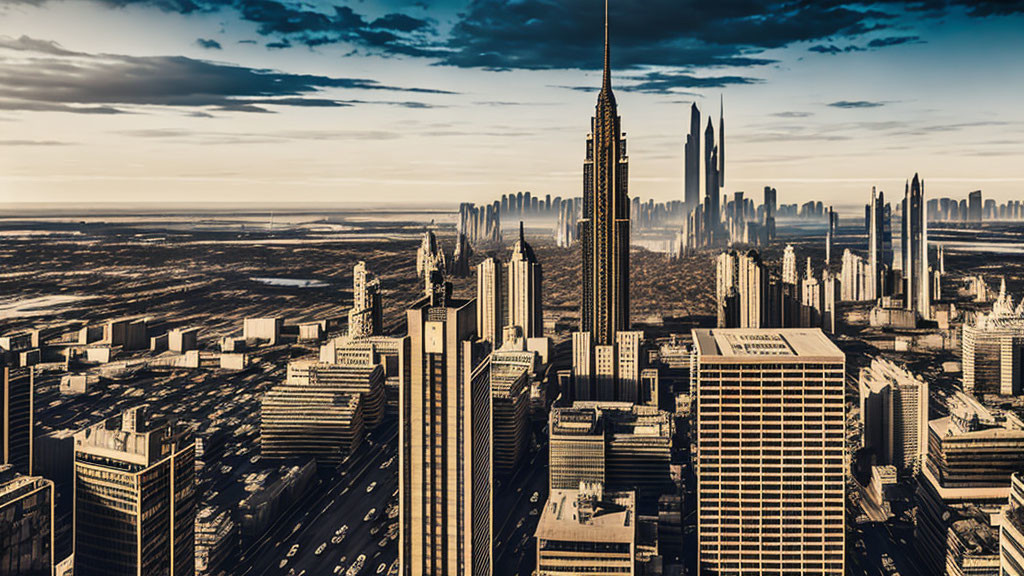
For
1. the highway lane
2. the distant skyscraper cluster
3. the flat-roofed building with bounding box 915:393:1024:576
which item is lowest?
the highway lane

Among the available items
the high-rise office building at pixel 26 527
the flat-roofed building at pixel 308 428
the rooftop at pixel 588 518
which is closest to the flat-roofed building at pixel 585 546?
the rooftop at pixel 588 518

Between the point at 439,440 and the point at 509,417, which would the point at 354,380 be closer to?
the point at 509,417

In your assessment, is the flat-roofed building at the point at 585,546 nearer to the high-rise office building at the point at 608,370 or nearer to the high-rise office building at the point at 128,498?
the high-rise office building at the point at 128,498

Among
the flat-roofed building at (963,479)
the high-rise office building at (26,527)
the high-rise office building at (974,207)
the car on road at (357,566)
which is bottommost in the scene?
the car on road at (357,566)

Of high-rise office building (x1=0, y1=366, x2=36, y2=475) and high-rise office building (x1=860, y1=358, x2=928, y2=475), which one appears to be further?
high-rise office building (x1=860, y1=358, x2=928, y2=475)

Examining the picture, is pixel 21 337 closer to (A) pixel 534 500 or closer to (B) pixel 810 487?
(A) pixel 534 500

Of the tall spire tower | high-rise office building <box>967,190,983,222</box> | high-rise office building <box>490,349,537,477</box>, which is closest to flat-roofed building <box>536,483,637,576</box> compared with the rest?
high-rise office building <box>490,349,537,477</box>

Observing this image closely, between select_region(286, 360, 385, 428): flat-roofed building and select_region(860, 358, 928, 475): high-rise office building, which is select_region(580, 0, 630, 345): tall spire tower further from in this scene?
select_region(860, 358, 928, 475): high-rise office building
